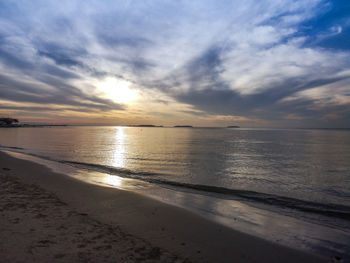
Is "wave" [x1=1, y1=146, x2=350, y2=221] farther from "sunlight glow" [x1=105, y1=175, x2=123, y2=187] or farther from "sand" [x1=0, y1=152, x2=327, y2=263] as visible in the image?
"sand" [x1=0, y1=152, x2=327, y2=263]

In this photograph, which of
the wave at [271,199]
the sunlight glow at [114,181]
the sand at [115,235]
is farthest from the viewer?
the sunlight glow at [114,181]

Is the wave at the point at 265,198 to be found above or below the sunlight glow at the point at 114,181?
above

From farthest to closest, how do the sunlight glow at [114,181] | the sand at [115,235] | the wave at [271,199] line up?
the sunlight glow at [114,181], the wave at [271,199], the sand at [115,235]

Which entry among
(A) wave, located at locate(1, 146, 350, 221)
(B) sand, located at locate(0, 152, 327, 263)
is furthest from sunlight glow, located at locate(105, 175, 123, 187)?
(B) sand, located at locate(0, 152, 327, 263)

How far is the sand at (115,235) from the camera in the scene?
5.13 metres

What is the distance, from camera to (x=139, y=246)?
18.5 feet

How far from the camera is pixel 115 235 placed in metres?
6.20

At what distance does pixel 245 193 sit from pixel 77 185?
11.1 meters

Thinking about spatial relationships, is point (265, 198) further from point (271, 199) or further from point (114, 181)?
point (114, 181)

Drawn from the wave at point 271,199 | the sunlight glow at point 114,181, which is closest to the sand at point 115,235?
the sunlight glow at point 114,181

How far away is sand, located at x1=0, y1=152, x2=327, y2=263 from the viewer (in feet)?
16.8

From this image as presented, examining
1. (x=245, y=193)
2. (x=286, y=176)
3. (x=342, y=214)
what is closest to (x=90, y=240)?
(x=245, y=193)

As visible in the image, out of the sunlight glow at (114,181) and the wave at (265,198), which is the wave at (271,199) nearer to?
the wave at (265,198)

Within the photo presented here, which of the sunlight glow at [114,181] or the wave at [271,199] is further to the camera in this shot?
the sunlight glow at [114,181]
